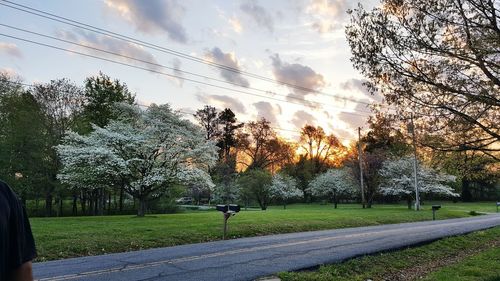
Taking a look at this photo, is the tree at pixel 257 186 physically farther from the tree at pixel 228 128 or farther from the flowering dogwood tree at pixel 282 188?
the tree at pixel 228 128

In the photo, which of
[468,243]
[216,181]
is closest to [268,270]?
[468,243]

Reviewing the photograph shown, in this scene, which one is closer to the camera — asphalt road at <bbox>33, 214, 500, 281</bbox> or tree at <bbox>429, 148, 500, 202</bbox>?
asphalt road at <bbox>33, 214, 500, 281</bbox>

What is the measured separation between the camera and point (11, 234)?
1857 millimetres

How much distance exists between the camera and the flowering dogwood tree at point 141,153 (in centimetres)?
2388

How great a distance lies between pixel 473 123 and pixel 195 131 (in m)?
17.7

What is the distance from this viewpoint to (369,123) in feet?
43.5

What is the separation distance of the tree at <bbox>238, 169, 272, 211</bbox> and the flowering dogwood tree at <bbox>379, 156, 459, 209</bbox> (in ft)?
42.8

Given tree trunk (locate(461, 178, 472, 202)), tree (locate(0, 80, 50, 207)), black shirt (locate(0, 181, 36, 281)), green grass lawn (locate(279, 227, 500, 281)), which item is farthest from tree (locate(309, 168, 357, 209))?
black shirt (locate(0, 181, 36, 281))

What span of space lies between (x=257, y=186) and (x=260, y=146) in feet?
80.5

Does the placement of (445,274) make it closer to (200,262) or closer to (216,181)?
(200,262)

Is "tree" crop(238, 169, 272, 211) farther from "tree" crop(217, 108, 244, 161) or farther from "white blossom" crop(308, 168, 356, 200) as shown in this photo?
"tree" crop(217, 108, 244, 161)

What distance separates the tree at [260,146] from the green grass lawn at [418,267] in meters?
58.4

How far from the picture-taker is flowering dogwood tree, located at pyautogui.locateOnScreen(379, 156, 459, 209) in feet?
143

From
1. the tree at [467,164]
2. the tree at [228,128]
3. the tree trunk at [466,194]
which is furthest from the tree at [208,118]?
the tree at [467,164]
